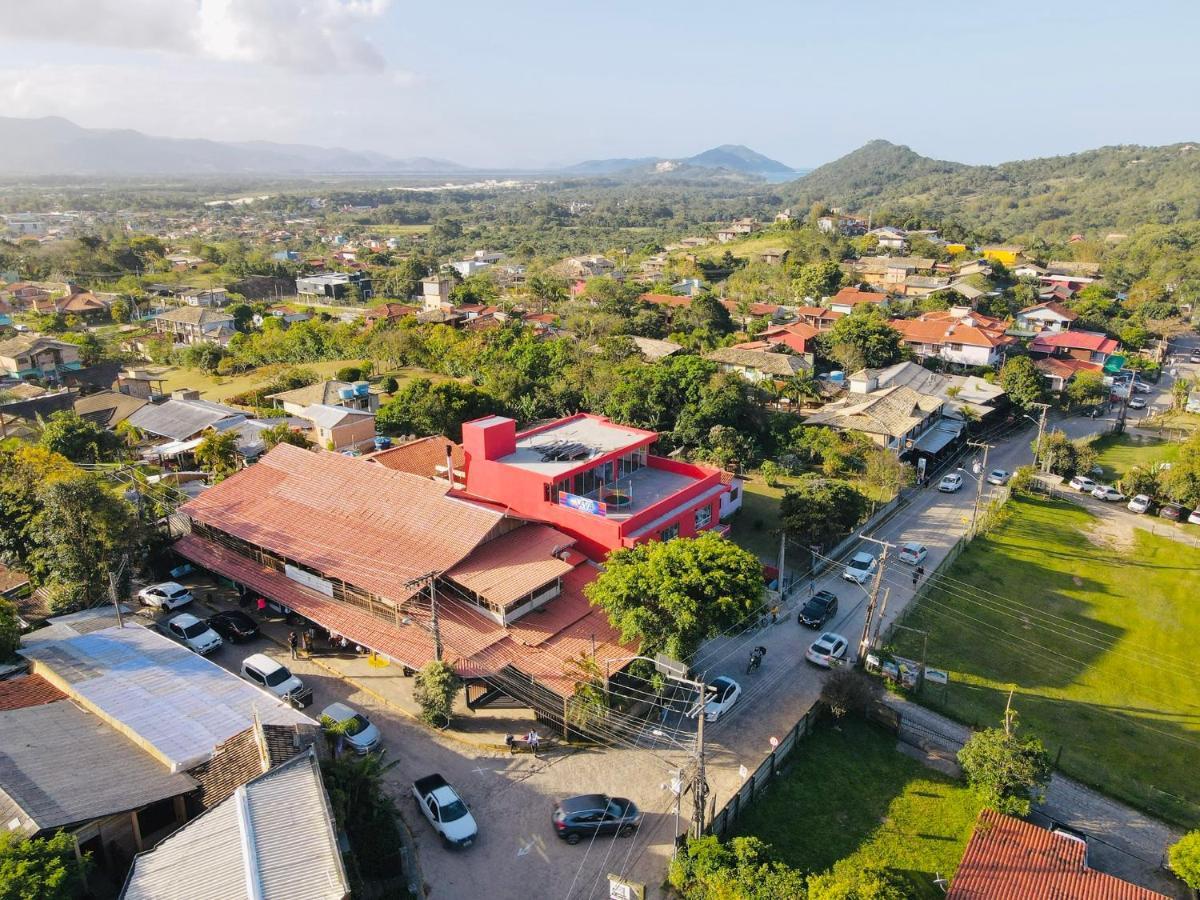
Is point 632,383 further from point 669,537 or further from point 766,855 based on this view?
point 766,855

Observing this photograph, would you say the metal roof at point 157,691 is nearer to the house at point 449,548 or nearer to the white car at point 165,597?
the house at point 449,548

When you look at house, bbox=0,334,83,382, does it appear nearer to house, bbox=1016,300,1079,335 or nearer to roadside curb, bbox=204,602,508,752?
roadside curb, bbox=204,602,508,752

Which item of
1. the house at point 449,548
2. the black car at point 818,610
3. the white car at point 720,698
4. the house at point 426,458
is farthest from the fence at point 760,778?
the house at point 426,458

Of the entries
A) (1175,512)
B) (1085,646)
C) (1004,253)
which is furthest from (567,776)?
(1004,253)

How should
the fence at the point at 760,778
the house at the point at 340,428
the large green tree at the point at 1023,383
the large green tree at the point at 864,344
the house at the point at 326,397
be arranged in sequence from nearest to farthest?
the fence at the point at 760,778 → the house at the point at 340,428 → the house at the point at 326,397 → the large green tree at the point at 1023,383 → the large green tree at the point at 864,344

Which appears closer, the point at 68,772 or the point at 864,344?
the point at 68,772

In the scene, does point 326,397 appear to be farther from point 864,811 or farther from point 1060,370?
point 1060,370

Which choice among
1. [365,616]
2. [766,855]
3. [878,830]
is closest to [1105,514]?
[878,830]
